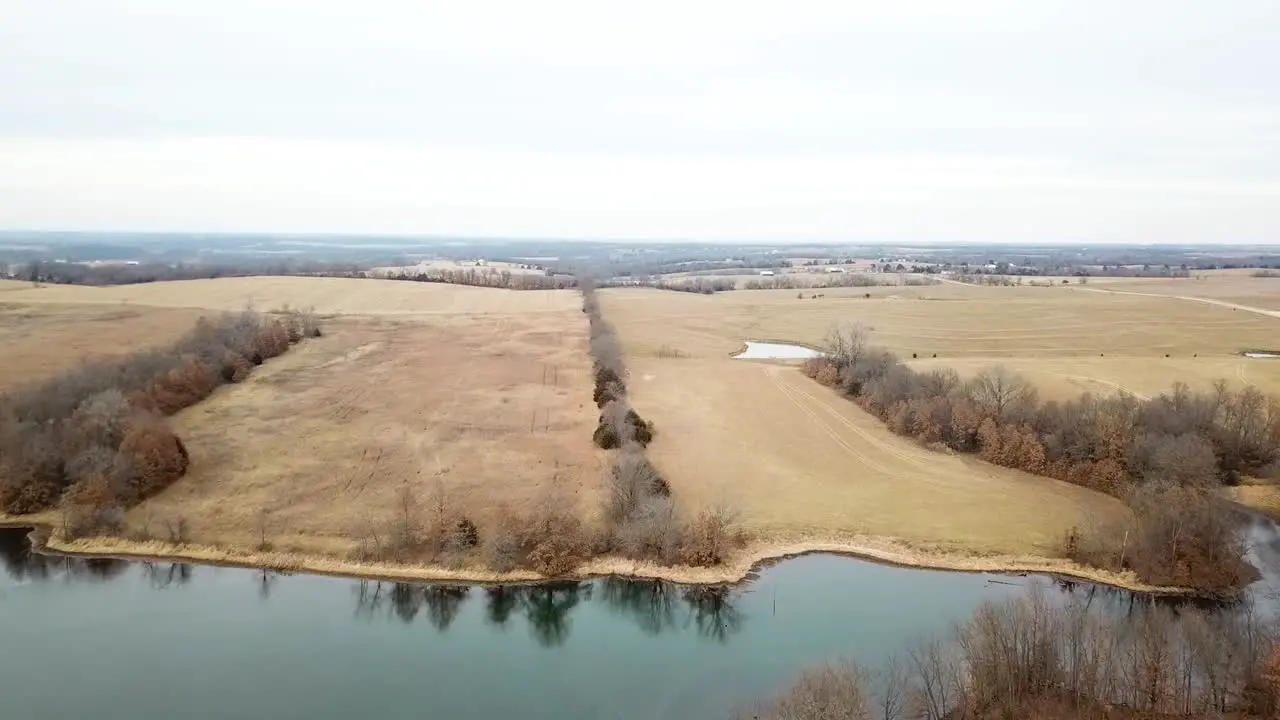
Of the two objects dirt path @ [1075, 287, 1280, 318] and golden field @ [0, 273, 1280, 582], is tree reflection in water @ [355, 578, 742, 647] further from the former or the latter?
dirt path @ [1075, 287, 1280, 318]

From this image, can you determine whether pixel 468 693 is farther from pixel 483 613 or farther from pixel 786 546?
pixel 786 546

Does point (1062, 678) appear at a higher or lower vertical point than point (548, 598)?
higher

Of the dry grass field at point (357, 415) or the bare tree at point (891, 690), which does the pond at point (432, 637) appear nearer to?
the bare tree at point (891, 690)

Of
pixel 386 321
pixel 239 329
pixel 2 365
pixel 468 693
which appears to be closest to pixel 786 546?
pixel 468 693

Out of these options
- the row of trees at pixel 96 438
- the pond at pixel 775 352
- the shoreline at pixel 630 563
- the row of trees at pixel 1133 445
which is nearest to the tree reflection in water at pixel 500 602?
the shoreline at pixel 630 563

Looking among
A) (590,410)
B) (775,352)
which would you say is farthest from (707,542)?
(775,352)

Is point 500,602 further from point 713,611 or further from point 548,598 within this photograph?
point 713,611

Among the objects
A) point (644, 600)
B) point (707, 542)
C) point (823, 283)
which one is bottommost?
point (644, 600)
